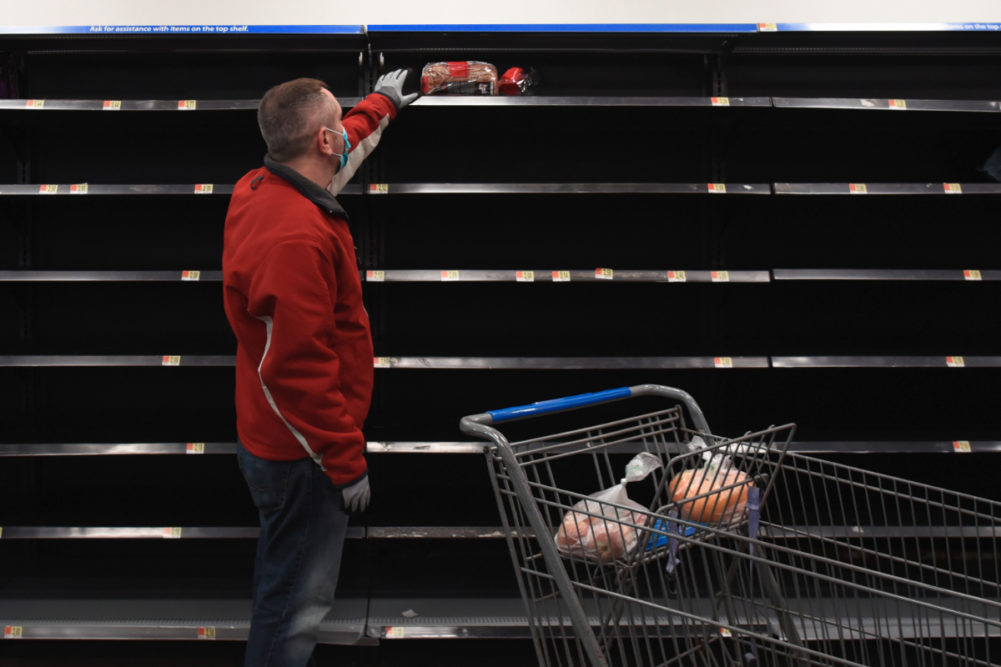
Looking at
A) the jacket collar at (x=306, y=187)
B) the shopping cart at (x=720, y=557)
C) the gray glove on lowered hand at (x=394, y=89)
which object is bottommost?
the shopping cart at (x=720, y=557)

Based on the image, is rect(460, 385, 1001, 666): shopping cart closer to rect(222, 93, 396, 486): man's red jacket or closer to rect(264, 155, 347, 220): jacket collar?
rect(222, 93, 396, 486): man's red jacket

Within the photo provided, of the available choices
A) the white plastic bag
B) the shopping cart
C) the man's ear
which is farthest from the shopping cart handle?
the man's ear

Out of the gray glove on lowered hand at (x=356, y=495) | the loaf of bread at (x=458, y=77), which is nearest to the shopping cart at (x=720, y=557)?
the gray glove on lowered hand at (x=356, y=495)

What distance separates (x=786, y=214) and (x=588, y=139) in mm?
891

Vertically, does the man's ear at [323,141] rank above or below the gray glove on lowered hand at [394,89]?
below

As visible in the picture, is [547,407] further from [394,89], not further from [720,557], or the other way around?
[394,89]

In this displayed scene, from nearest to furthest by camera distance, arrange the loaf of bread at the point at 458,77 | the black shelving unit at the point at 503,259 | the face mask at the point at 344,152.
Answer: the face mask at the point at 344,152
the loaf of bread at the point at 458,77
the black shelving unit at the point at 503,259

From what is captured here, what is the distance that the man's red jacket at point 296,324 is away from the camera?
1.46m

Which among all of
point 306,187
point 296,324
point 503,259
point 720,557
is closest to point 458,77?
point 503,259

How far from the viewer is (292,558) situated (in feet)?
5.19

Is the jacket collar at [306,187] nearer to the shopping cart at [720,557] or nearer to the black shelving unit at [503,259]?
the shopping cart at [720,557]

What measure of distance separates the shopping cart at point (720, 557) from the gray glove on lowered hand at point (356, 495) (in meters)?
0.31

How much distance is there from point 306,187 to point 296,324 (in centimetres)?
33

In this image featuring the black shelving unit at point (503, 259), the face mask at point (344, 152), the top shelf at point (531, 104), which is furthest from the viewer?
the black shelving unit at point (503, 259)
